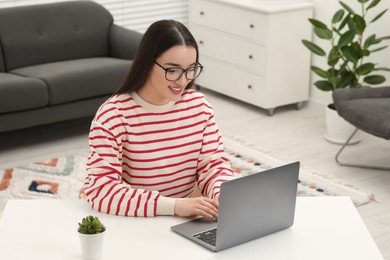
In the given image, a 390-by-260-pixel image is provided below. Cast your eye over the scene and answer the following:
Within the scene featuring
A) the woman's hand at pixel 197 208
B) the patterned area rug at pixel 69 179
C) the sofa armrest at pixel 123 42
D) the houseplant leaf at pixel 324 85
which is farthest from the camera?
the sofa armrest at pixel 123 42

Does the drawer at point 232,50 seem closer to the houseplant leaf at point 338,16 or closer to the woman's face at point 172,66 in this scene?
the houseplant leaf at point 338,16

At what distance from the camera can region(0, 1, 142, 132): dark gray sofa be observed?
16.0 ft

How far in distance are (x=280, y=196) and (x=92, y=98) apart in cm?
315

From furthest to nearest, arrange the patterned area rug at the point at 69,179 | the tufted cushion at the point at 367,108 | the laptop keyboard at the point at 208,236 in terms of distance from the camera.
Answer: the tufted cushion at the point at 367,108 < the patterned area rug at the point at 69,179 < the laptop keyboard at the point at 208,236

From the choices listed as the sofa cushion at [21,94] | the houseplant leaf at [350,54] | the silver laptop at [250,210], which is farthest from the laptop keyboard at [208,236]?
the houseplant leaf at [350,54]

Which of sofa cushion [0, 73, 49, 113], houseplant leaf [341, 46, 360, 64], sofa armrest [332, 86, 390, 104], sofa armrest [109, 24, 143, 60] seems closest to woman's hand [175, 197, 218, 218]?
sofa armrest [332, 86, 390, 104]

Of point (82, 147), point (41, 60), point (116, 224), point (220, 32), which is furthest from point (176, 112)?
point (220, 32)

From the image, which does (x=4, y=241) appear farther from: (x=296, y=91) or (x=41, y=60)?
(x=296, y=91)

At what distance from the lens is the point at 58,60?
5523 millimetres

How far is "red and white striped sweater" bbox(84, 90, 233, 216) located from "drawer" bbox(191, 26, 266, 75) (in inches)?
122

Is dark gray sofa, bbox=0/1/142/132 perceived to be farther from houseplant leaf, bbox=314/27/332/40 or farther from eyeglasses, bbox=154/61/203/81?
eyeglasses, bbox=154/61/203/81

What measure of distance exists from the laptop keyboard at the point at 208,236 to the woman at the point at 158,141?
3.7 inches

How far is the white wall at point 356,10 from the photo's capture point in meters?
5.33

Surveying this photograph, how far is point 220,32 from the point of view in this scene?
607 cm
